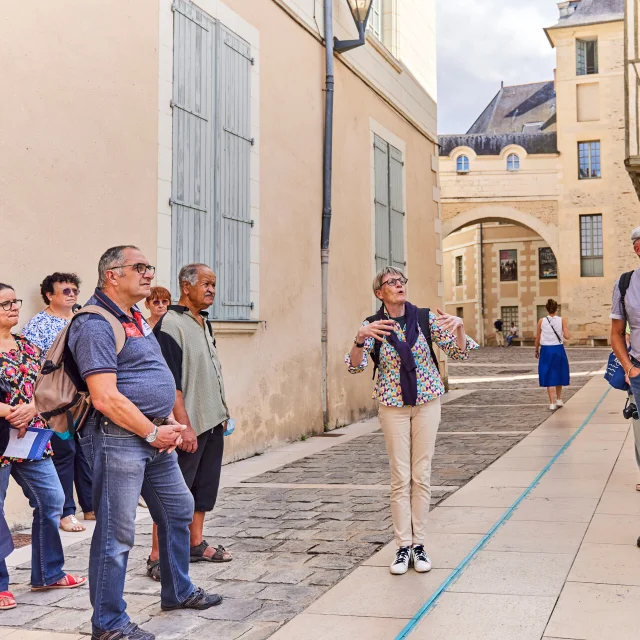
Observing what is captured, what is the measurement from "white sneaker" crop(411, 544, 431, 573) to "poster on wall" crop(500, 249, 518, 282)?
145 ft

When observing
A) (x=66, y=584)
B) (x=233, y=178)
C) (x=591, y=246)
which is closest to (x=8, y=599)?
(x=66, y=584)

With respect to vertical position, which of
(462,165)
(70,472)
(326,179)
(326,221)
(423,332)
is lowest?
(70,472)

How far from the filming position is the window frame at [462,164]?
128 feet

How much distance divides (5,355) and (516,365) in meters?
21.7

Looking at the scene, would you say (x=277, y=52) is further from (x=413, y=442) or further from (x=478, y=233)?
(x=478, y=233)

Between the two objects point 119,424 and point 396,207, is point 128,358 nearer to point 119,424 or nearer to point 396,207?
point 119,424

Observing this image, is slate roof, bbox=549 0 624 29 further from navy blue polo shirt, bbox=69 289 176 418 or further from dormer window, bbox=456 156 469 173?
navy blue polo shirt, bbox=69 289 176 418

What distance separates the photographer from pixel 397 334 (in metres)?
4.51

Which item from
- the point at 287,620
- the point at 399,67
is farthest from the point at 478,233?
the point at 287,620

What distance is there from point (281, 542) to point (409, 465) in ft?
3.48

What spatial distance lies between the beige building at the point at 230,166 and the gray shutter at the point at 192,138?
2cm

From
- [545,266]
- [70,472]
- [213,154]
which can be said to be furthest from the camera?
[545,266]

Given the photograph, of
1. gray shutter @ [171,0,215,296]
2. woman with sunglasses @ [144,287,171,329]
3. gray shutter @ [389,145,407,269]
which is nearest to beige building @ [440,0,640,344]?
gray shutter @ [389,145,407,269]

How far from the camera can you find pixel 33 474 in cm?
414
